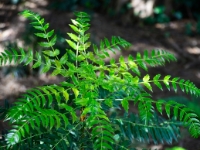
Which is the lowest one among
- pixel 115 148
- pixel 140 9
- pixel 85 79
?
pixel 115 148

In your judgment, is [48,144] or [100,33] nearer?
[48,144]

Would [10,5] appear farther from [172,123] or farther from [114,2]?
[172,123]

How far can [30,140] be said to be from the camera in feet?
6.97

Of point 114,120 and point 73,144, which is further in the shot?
point 114,120

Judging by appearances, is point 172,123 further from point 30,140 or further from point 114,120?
point 30,140

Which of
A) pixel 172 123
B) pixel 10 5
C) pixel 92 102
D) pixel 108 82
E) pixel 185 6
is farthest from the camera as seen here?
pixel 185 6

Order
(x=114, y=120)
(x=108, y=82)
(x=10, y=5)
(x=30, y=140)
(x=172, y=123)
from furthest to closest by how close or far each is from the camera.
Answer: (x=10, y=5) → (x=172, y=123) → (x=114, y=120) → (x=30, y=140) → (x=108, y=82)

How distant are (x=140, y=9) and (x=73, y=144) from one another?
5.89m

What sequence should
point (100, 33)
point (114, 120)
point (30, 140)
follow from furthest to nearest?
point (100, 33), point (114, 120), point (30, 140)

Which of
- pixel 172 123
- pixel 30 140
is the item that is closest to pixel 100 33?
pixel 172 123

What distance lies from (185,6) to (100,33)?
8.49 ft

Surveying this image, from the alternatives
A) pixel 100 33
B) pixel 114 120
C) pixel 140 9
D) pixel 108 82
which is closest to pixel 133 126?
pixel 114 120

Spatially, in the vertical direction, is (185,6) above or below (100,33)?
above

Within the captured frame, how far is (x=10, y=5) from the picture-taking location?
24.7 ft
